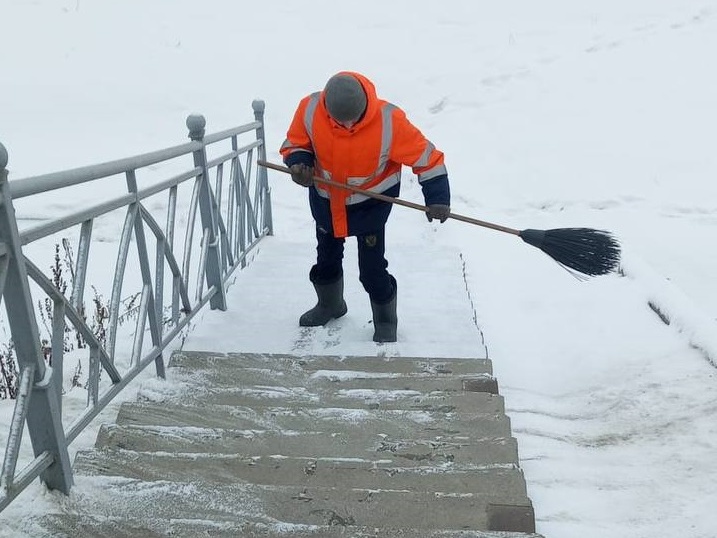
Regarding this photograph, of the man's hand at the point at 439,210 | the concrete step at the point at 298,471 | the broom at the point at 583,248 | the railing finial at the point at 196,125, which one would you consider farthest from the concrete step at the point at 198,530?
the railing finial at the point at 196,125

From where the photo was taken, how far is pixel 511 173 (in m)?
8.59

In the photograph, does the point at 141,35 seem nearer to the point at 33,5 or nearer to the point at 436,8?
the point at 33,5

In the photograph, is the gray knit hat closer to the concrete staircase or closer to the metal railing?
the metal railing

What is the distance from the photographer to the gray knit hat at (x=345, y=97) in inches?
128

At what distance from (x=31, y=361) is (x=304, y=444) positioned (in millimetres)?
986

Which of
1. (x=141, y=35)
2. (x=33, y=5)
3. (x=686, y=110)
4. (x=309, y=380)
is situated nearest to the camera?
(x=309, y=380)

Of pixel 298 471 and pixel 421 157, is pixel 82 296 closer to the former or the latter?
pixel 298 471

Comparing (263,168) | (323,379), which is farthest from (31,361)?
(263,168)

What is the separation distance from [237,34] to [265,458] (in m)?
12.6

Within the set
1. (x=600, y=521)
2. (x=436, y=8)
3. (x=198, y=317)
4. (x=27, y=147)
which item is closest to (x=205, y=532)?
(x=600, y=521)

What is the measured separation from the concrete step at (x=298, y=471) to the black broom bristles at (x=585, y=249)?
1.74 metres

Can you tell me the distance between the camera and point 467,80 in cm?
1141

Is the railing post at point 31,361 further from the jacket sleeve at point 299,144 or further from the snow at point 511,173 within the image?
the jacket sleeve at point 299,144

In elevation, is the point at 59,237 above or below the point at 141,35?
below
